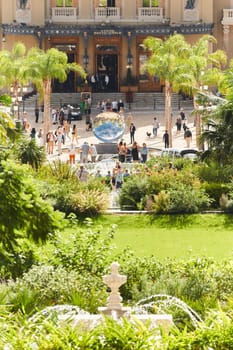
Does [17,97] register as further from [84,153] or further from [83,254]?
[83,254]

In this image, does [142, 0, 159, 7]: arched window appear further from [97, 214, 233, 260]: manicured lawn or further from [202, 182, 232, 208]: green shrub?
[97, 214, 233, 260]: manicured lawn

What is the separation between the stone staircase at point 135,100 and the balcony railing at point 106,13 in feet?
17.3

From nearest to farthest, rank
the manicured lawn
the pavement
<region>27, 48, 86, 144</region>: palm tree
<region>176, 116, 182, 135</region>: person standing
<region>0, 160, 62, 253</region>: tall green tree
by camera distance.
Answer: <region>0, 160, 62, 253</region>: tall green tree → the manicured lawn → the pavement → <region>27, 48, 86, 144</region>: palm tree → <region>176, 116, 182, 135</region>: person standing

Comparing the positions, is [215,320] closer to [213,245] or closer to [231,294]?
[231,294]

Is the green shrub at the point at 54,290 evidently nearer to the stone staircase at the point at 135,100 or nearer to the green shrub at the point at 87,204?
the green shrub at the point at 87,204

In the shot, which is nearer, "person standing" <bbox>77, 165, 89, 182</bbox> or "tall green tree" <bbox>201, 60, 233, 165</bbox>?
"tall green tree" <bbox>201, 60, 233, 165</bbox>

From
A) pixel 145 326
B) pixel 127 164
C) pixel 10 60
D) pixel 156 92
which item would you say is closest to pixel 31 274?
pixel 145 326

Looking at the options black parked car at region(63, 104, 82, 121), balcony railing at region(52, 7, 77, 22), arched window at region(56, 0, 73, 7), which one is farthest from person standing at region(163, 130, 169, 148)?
arched window at region(56, 0, 73, 7)

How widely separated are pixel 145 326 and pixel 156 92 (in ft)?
170

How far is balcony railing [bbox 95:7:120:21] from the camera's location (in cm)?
6369

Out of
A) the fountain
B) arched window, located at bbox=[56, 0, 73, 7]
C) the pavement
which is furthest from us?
arched window, located at bbox=[56, 0, 73, 7]

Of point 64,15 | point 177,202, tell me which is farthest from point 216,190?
point 64,15

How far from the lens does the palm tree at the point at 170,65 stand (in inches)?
1865

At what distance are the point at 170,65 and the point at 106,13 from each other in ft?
53.5
